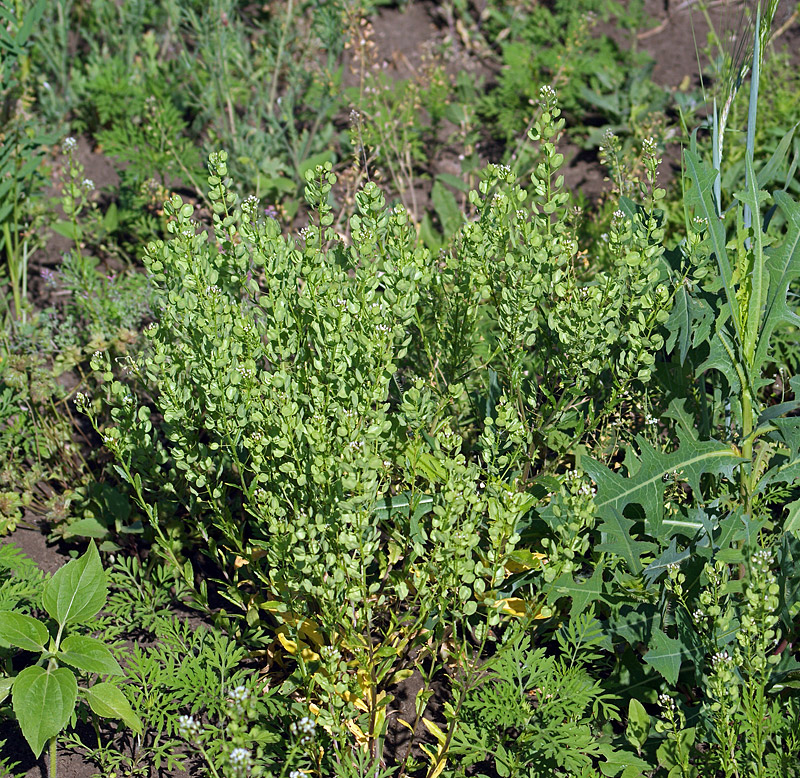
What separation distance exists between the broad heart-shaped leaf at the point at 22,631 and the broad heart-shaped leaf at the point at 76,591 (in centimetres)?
7

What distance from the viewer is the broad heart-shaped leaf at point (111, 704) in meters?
2.17

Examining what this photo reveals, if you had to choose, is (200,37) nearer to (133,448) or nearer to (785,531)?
(133,448)

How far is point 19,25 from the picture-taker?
3639 mm

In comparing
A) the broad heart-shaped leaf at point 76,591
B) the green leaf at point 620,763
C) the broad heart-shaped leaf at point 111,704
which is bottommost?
the green leaf at point 620,763

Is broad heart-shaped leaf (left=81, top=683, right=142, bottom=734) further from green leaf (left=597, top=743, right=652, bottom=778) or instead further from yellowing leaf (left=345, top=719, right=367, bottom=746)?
green leaf (left=597, top=743, right=652, bottom=778)

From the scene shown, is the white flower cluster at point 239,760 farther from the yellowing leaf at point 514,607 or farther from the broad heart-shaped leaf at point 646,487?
the broad heart-shaped leaf at point 646,487

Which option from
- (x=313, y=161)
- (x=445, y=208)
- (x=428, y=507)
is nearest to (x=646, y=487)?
(x=428, y=507)

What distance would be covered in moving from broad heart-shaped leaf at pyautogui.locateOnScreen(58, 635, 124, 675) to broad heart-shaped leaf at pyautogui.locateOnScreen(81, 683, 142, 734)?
1.7 inches

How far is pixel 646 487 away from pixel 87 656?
1.54m

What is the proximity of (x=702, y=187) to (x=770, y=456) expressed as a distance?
0.87m

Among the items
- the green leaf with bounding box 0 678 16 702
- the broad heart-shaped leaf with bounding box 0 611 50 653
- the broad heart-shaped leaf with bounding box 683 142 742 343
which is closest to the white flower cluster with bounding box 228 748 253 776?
the broad heart-shaped leaf with bounding box 0 611 50 653

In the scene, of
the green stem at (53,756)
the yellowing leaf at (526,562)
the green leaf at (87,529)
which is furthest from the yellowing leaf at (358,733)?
the green leaf at (87,529)

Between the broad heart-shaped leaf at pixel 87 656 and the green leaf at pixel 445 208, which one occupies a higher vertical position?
the green leaf at pixel 445 208

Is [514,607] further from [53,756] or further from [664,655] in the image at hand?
[53,756]
